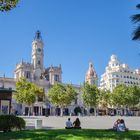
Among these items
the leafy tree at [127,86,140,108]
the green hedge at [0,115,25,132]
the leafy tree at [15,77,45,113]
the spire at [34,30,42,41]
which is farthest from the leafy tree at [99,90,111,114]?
the green hedge at [0,115,25,132]

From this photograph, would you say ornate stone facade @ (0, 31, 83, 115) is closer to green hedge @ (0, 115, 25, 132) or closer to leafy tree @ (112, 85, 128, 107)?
leafy tree @ (112, 85, 128, 107)

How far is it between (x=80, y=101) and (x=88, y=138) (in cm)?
10893

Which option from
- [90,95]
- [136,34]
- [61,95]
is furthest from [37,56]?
[136,34]

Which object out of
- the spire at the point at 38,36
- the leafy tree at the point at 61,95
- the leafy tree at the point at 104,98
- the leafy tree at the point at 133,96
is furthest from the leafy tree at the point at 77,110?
the spire at the point at 38,36

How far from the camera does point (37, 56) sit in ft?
395

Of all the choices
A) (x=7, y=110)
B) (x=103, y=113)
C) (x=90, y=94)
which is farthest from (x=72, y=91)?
(x=7, y=110)

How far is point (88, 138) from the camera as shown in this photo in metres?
17.3

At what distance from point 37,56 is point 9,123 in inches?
3816

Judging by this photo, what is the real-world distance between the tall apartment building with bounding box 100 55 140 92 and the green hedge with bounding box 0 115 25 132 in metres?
135

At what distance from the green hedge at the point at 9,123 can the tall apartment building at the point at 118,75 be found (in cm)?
13470

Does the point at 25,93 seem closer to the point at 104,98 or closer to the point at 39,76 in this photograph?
the point at 39,76

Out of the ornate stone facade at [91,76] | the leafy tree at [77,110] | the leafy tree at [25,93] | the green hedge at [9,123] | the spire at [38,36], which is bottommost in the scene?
the green hedge at [9,123]

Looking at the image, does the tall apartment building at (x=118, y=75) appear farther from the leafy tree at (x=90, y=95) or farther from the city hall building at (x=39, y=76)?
the leafy tree at (x=90, y=95)

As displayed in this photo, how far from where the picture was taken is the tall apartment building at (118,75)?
160 m
